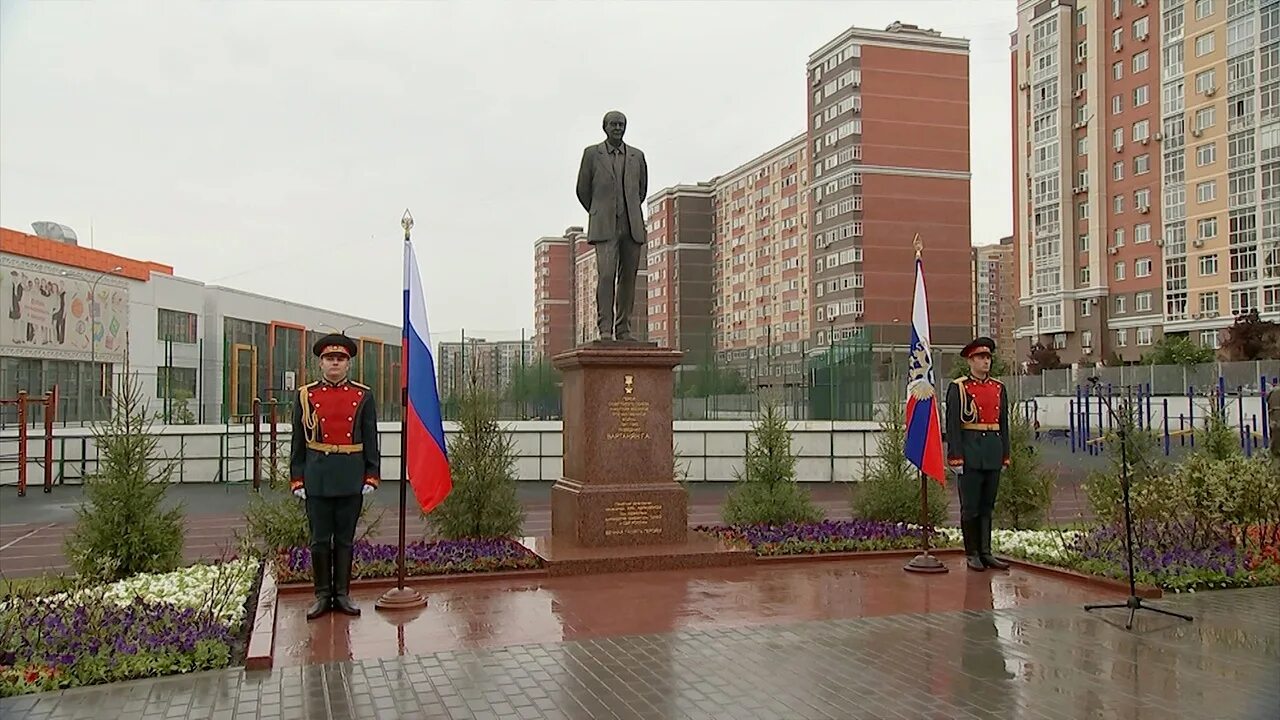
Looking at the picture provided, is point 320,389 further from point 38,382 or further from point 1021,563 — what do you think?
point 38,382

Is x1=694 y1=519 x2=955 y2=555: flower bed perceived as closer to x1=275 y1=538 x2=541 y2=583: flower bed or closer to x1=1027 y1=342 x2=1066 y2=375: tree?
x1=275 y1=538 x2=541 y2=583: flower bed

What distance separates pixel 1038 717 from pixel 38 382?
1587 inches

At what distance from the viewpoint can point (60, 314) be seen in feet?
126

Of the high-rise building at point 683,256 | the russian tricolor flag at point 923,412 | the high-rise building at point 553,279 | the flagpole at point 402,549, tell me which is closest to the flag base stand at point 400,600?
the flagpole at point 402,549

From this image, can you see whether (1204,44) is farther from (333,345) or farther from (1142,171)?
(333,345)

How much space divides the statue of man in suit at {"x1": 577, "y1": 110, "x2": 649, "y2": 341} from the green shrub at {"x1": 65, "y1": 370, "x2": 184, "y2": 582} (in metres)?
4.51

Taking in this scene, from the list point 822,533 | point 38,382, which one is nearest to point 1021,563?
point 822,533

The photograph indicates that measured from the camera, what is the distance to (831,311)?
64250 millimetres

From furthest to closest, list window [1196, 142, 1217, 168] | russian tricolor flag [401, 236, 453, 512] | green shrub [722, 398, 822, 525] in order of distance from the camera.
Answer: window [1196, 142, 1217, 168]
green shrub [722, 398, 822, 525]
russian tricolor flag [401, 236, 453, 512]

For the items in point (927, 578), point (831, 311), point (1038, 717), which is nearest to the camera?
point (1038, 717)

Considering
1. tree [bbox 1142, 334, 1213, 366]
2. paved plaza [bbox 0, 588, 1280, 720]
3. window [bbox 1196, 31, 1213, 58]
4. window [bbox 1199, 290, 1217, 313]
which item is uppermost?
window [bbox 1196, 31, 1213, 58]

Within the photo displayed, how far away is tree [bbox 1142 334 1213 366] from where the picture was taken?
44625 millimetres

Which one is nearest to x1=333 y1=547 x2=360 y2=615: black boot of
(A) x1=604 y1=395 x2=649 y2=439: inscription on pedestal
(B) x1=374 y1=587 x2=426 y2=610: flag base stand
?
(B) x1=374 y1=587 x2=426 y2=610: flag base stand

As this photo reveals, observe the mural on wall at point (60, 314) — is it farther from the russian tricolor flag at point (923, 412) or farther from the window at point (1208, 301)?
the window at point (1208, 301)
